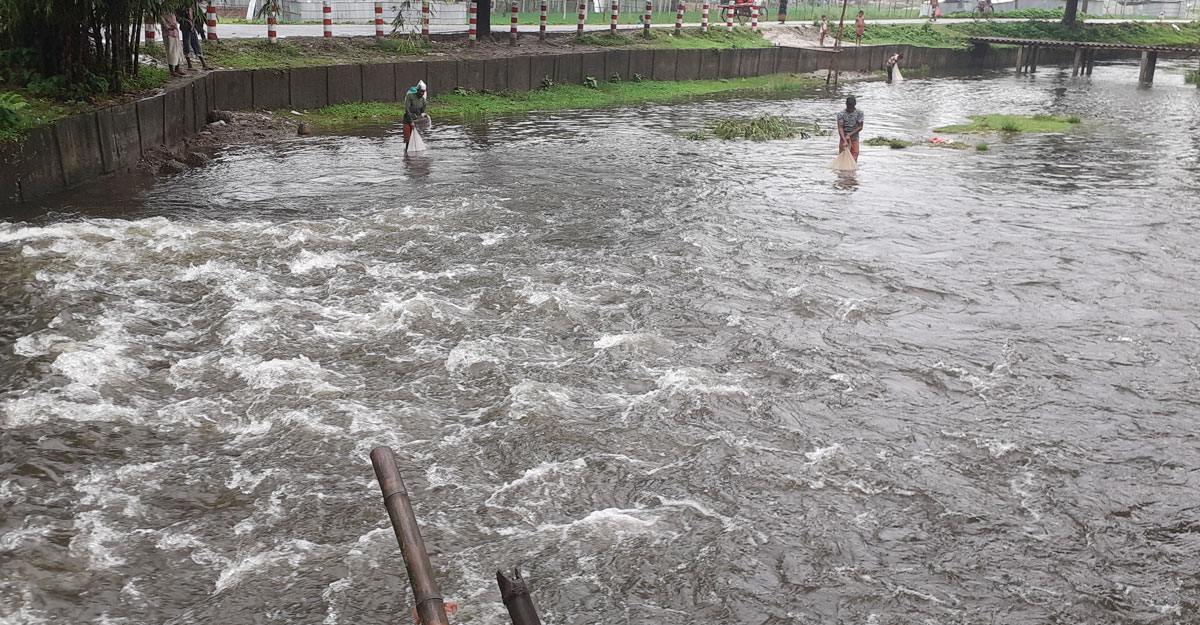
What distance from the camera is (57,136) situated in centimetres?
1673

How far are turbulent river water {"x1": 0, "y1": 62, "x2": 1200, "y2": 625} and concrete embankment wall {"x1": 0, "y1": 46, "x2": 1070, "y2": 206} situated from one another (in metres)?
0.77

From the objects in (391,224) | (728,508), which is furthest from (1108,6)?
(728,508)

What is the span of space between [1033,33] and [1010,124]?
32.6 meters

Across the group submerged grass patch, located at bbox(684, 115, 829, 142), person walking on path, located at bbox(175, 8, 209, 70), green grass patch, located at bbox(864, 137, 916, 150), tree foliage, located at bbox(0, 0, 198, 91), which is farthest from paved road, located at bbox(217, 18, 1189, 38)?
green grass patch, located at bbox(864, 137, 916, 150)

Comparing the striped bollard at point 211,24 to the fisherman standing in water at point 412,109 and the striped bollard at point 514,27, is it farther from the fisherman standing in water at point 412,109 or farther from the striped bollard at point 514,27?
the striped bollard at point 514,27

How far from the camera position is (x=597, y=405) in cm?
1030

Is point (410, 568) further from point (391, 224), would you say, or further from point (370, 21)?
point (370, 21)

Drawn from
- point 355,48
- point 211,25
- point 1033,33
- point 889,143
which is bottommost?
point 889,143

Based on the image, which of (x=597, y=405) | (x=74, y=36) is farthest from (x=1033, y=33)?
(x=597, y=405)

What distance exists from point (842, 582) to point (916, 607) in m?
0.56

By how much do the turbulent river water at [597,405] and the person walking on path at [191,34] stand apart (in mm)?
5545

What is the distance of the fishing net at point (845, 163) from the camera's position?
2273 centimetres

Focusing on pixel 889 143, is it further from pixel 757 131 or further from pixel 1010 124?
pixel 1010 124

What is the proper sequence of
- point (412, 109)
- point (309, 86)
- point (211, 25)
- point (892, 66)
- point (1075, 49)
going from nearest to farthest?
1. point (412, 109)
2. point (309, 86)
3. point (211, 25)
4. point (892, 66)
5. point (1075, 49)
